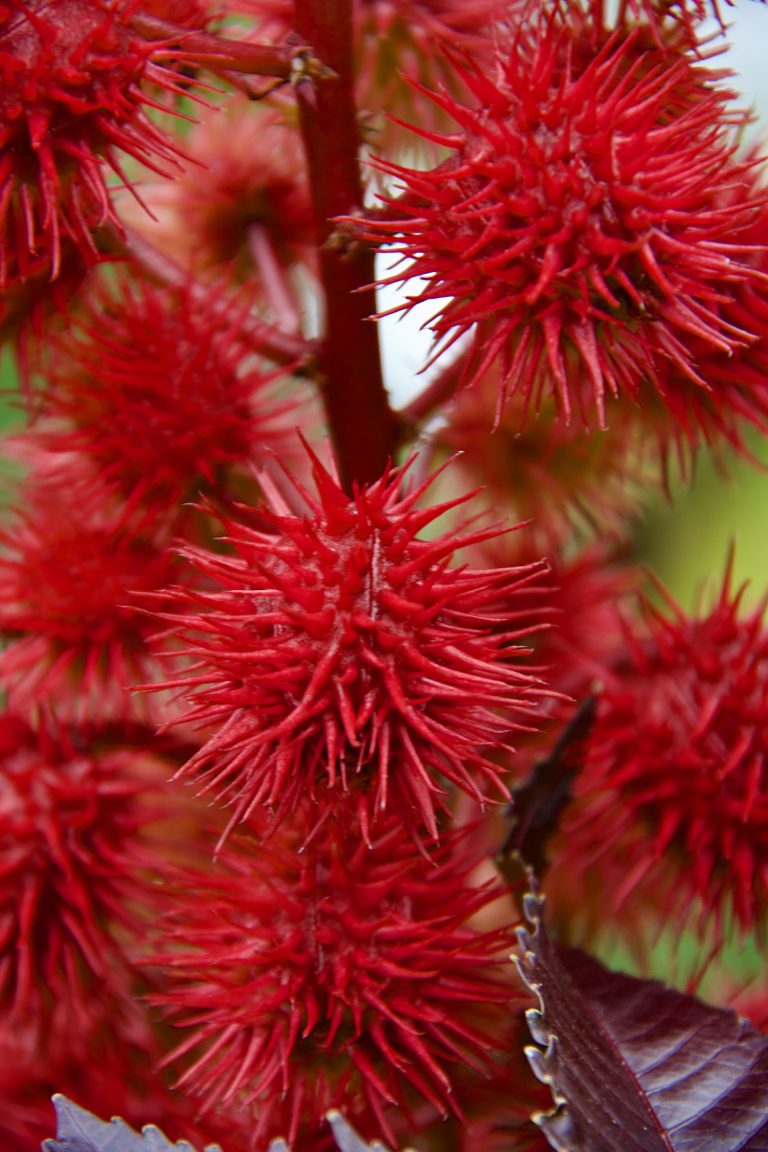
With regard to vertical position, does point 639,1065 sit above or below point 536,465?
below

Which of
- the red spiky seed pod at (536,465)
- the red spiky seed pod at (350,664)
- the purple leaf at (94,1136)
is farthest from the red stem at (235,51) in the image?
the purple leaf at (94,1136)

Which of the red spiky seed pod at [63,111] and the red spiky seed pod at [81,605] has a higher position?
the red spiky seed pod at [63,111]

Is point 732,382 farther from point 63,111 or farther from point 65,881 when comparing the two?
point 65,881

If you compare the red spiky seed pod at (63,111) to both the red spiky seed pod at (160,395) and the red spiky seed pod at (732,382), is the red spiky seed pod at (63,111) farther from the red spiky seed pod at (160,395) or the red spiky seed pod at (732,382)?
the red spiky seed pod at (732,382)

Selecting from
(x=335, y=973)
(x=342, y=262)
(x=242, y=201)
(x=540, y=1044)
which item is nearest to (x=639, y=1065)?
(x=540, y=1044)

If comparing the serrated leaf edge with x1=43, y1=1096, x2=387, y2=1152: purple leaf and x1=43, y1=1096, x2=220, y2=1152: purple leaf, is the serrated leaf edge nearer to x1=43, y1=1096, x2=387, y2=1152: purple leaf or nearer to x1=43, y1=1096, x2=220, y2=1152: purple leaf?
x1=43, y1=1096, x2=387, y2=1152: purple leaf

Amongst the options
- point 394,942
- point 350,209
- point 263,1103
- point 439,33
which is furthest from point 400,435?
point 263,1103
